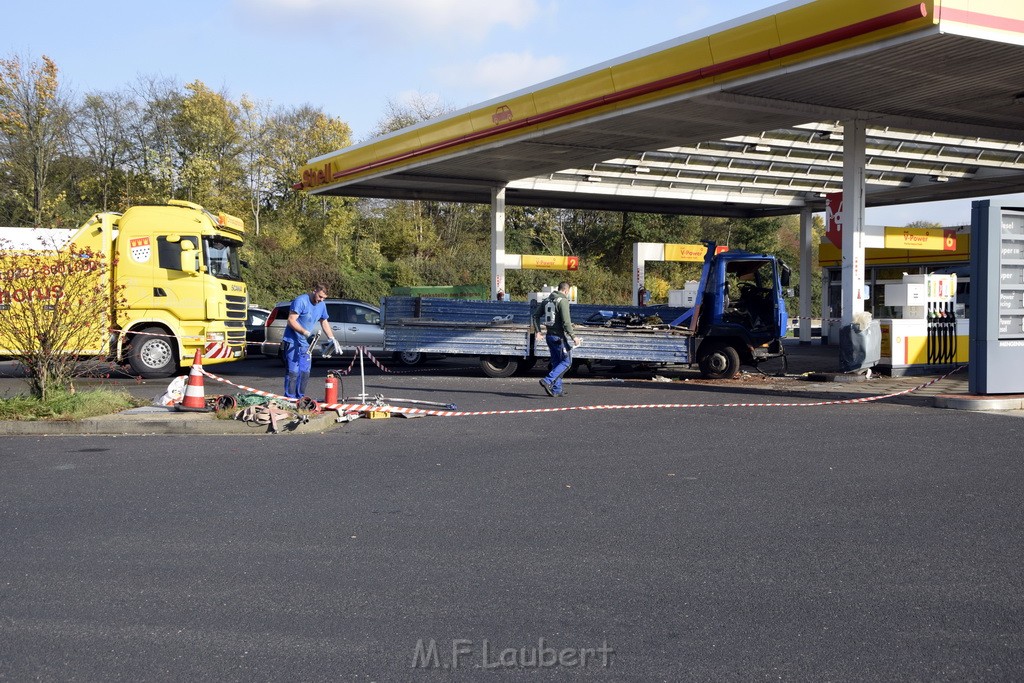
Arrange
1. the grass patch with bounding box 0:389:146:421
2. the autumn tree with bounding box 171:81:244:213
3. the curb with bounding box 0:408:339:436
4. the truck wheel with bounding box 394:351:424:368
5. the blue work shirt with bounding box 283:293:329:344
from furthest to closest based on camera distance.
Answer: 1. the autumn tree with bounding box 171:81:244:213
2. the truck wheel with bounding box 394:351:424:368
3. the blue work shirt with bounding box 283:293:329:344
4. the grass patch with bounding box 0:389:146:421
5. the curb with bounding box 0:408:339:436

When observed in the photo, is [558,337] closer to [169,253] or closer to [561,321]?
[561,321]

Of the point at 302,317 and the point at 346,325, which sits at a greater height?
the point at 302,317

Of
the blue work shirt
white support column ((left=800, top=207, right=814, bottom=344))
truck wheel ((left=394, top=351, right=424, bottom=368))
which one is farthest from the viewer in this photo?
white support column ((left=800, top=207, right=814, bottom=344))

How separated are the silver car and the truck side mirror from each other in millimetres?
3761

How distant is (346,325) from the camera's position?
21703 mm

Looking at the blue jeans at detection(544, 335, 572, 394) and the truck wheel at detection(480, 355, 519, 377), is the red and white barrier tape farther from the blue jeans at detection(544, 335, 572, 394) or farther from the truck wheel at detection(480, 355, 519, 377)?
the truck wheel at detection(480, 355, 519, 377)

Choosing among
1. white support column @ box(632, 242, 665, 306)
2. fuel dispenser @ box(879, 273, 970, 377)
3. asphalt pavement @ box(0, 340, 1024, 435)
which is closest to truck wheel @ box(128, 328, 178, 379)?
asphalt pavement @ box(0, 340, 1024, 435)

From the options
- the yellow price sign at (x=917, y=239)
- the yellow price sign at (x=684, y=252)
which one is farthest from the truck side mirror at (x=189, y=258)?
the yellow price sign at (x=917, y=239)

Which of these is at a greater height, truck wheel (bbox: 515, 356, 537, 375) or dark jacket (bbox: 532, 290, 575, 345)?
dark jacket (bbox: 532, 290, 575, 345)

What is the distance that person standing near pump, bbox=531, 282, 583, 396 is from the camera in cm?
1462

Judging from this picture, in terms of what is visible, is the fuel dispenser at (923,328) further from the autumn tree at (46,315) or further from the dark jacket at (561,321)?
the autumn tree at (46,315)

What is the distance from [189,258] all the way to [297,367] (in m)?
6.08

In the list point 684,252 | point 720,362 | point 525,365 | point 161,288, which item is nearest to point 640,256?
point 684,252

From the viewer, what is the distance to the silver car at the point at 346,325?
70.7 feet
